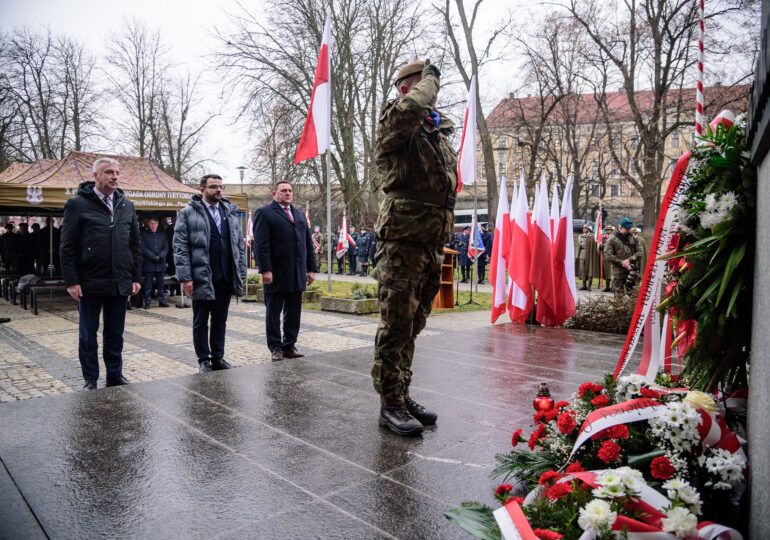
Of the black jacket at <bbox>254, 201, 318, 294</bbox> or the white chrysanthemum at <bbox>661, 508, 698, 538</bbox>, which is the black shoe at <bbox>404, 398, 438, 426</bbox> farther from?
the black jacket at <bbox>254, 201, 318, 294</bbox>

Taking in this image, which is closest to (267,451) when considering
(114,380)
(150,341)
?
(114,380)

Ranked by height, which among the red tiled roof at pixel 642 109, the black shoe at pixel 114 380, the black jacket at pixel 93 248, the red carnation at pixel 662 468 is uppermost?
the red tiled roof at pixel 642 109

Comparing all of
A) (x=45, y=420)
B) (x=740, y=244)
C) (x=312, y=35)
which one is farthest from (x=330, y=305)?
(x=312, y=35)

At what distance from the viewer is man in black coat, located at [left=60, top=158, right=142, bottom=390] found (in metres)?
5.13

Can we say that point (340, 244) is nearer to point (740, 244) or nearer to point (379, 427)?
point (379, 427)

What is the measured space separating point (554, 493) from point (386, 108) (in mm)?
2154

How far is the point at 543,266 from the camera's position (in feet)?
27.5

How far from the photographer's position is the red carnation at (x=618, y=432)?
6.96 ft

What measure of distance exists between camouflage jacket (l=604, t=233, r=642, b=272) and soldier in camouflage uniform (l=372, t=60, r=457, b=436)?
29.9 feet

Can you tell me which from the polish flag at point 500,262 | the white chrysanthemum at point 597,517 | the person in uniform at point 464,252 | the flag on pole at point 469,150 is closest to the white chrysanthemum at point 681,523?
the white chrysanthemum at point 597,517

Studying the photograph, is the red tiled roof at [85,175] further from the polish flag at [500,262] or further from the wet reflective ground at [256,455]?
the wet reflective ground at [256,455]

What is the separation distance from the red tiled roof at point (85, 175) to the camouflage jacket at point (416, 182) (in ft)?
36.7

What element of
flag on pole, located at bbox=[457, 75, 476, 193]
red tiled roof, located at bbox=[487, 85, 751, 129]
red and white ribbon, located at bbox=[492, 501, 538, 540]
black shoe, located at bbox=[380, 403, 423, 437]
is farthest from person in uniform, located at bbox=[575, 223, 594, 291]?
red and white ribbon, located at bbox=[492, 501, 538, 540]

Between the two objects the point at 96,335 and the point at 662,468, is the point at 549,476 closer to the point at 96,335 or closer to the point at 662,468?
the point at 662,468
